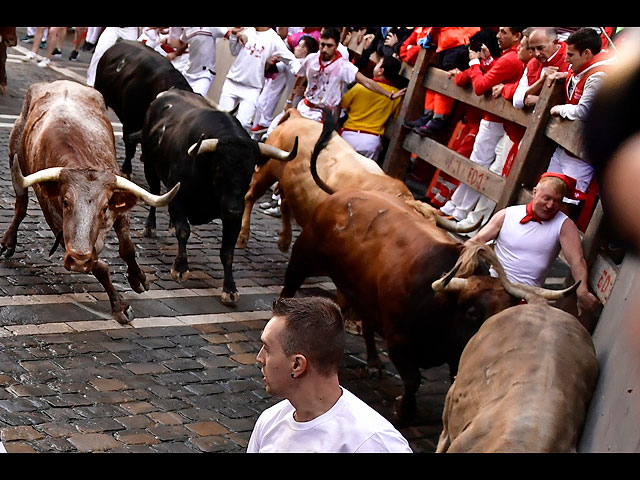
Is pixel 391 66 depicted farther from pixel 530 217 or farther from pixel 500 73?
pixel 530 217

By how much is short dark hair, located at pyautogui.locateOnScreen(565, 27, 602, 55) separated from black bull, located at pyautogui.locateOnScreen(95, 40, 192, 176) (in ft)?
17.4

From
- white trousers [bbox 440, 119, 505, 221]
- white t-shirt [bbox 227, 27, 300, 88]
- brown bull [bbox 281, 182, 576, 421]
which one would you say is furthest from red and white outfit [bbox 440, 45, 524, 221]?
white t-shirt [bbox 227, 27, 300, 88]

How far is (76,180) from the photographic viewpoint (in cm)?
680

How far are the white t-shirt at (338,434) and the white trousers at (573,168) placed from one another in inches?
192

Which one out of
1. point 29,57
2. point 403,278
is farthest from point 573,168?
point 29,57

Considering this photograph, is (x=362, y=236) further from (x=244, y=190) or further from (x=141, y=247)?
(x=141, y=247)

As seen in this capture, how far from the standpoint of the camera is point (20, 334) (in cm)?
648

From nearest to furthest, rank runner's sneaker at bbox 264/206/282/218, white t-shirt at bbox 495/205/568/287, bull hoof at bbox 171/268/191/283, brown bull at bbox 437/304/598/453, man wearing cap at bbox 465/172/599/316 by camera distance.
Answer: brown bull at bbox 437/304/598/453, man wearing cap at bbox 465/172/599/316, white t-shirt at bbox 495/205/568/287, bull hoof at bbox 171/268/191/283, runner's sneaker at bbox 264/206/282/218

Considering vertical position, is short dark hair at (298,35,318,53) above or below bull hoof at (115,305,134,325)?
above

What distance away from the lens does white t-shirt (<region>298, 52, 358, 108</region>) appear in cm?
1130

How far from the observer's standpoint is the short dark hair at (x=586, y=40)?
6941 mm

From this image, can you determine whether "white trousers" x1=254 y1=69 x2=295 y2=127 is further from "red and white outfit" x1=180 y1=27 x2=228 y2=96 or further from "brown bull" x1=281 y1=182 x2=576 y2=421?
"brown bull" x1=281 y1=182 x2=576 y2=421

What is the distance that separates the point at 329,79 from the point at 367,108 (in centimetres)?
67
